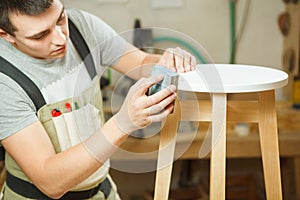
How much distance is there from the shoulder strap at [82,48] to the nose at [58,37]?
12 centimetres

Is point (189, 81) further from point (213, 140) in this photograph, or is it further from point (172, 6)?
point (172, 6)

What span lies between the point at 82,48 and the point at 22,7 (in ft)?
0.76

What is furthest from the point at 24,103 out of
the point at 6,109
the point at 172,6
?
the point at 172,6

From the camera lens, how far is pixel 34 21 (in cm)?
98

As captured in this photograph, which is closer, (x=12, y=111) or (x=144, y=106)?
(x=144, y=106)

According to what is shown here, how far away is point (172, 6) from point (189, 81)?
1.29 m

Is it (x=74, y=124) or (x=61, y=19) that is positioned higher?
(x=61, y=19)

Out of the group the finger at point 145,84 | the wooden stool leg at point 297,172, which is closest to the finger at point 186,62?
the finger at point 145,84

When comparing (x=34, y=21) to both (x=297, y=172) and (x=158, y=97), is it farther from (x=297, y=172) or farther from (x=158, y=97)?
(x=297, y=172)

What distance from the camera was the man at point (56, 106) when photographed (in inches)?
37.0

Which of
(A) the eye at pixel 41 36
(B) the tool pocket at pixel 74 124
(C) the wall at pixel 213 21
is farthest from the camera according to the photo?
(C) the wall at pixel 213 21

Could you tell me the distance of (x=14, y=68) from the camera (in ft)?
3.41

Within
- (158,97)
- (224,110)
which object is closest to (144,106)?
(158,97)

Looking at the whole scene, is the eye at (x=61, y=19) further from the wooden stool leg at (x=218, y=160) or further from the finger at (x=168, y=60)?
the wooden stool leg at (x=218, y=160)
